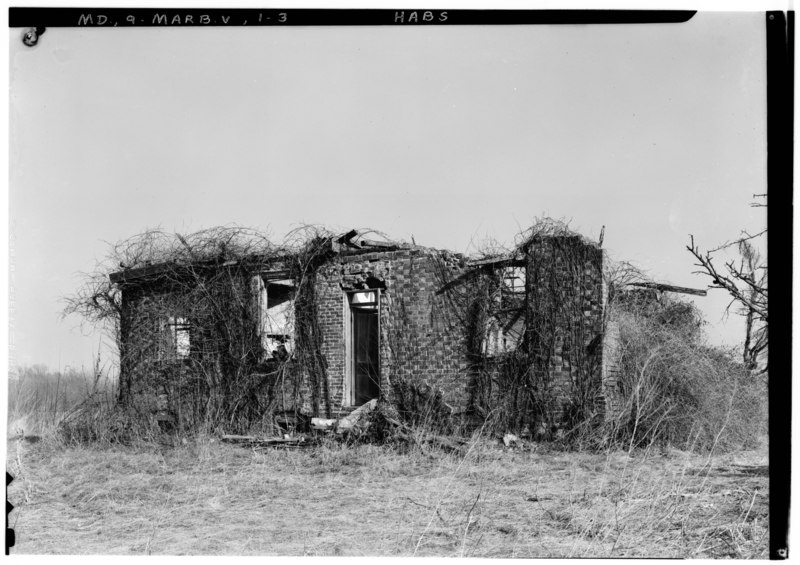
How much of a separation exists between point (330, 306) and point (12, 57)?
618 cm

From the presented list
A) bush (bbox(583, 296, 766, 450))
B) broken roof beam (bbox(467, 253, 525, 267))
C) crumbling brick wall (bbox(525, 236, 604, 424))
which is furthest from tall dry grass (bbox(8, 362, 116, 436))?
bush (bbox(583, 296, 766, 450))

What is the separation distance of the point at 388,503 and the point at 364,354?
199 inches

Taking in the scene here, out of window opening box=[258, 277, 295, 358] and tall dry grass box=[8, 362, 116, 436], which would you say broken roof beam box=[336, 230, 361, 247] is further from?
tall dry grass box=[8, 362, 116, 436]

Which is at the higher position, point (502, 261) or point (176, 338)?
point (502, 261)

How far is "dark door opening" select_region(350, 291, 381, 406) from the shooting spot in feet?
36.8

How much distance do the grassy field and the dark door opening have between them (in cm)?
225

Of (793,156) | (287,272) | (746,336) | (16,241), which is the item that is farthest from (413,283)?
(793,156)

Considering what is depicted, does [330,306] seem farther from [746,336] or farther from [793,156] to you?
[793,156]

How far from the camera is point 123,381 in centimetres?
1128

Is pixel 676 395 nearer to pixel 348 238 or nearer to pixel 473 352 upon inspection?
pixel 473 352

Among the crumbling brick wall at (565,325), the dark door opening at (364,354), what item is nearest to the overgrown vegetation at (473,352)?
the crumbling brick wall at (565,325)

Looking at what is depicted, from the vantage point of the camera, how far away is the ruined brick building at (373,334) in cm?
976

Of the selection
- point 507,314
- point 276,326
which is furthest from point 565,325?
point 276,326

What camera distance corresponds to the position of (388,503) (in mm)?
6582
